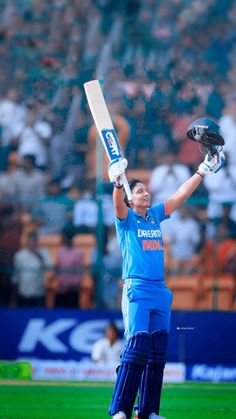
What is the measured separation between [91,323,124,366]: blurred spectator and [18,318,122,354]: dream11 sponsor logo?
9.9 inches

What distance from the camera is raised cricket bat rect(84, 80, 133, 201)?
302 inches

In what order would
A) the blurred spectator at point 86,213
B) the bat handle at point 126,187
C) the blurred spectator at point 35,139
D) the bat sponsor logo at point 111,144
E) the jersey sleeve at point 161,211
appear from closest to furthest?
1. the bat handle at point 126,187
2. the bat sponsor logo at point 111,144
3. the jersey sleeve at point 161,211
4. the blurred spectator at point 86,213
5. the blurred spectator at point 35,139

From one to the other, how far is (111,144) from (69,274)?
6.09 m

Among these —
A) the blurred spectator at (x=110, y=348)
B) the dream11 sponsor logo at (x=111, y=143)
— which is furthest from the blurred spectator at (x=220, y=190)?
the dream11 sponsor logo at (x=111, y=143)

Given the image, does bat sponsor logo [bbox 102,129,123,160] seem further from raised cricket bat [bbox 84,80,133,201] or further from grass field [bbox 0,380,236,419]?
grass field [bbox 0,380,236,419]

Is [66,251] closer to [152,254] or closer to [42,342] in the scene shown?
[42,342]

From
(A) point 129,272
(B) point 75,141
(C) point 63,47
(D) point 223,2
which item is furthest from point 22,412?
(D) point 223,2

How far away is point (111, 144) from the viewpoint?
772 cm

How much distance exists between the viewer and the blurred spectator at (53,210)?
539 inches

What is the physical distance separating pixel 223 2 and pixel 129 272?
8943 mm

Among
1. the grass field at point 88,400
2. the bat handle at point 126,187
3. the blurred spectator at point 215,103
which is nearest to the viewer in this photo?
the bat handle at point 126,187

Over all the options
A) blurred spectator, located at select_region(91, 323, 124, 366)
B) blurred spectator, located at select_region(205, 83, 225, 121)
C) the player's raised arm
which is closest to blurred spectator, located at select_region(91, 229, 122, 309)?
blurred spectator, located at select_region(91, 323, 124, 366)

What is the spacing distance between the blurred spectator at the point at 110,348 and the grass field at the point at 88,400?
1.15 metres

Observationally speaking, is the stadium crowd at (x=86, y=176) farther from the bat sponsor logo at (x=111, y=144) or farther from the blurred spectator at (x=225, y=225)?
the bat sponsor logo at (x=111, y=144)
